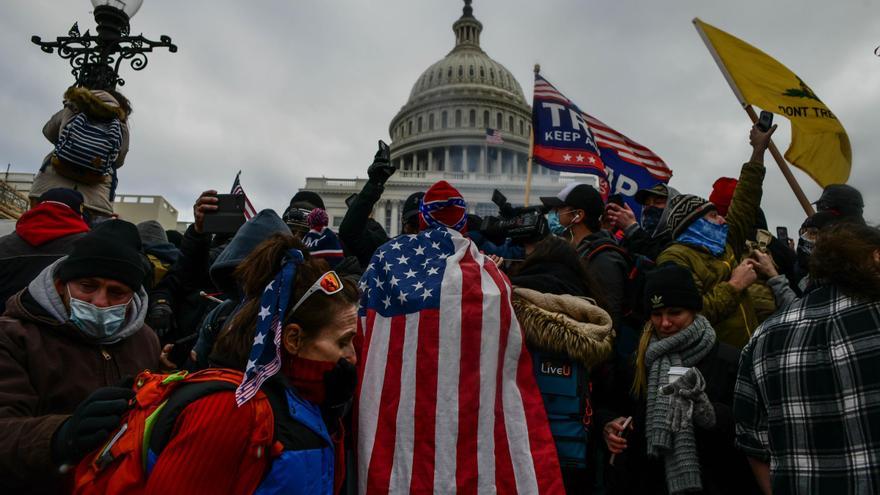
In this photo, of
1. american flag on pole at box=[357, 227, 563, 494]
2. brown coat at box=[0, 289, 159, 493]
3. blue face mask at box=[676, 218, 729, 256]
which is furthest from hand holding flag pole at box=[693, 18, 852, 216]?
brown coat at box=[0, 289, 159, 493]

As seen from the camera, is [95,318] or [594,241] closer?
[95,318]

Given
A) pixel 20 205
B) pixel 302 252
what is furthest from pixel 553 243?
pixel 20 205

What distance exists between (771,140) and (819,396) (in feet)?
8.25

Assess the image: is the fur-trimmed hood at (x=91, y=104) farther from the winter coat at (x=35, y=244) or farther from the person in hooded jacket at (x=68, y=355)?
the person in hooded jacket at (x=68, y=355)

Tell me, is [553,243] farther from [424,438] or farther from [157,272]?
[157,272]

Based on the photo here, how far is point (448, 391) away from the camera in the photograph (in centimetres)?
218

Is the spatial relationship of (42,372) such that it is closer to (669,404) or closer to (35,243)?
(35,243)

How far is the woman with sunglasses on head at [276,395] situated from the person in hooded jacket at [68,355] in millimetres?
257

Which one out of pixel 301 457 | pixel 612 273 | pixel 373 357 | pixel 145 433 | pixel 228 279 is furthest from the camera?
pixel 612 273

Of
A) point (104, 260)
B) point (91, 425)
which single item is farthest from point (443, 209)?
point (91, 425)

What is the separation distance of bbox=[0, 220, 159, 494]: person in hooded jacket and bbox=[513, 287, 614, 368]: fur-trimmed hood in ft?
4.94

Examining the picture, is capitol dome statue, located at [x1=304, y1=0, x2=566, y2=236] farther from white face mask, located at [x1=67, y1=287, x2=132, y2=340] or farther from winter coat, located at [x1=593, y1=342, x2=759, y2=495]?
white face mask, located at [x1=67, y1=287, x2=132, y2=340]

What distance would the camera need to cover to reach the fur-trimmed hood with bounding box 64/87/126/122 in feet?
12.8

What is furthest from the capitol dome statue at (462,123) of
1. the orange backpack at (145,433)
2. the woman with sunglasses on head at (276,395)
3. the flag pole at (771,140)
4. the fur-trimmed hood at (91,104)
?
A: the orange backpack at (145,433)
